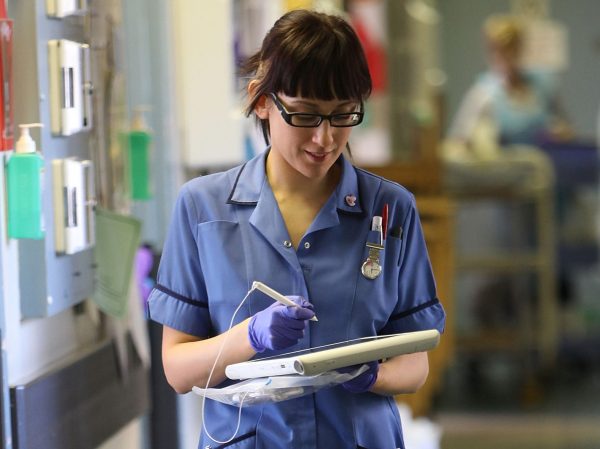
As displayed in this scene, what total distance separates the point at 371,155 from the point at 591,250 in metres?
2.24

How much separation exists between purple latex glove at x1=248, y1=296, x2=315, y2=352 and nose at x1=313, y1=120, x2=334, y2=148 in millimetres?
222

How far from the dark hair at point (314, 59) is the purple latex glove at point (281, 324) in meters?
0.30

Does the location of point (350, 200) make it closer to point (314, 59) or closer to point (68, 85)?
point (314, 59)

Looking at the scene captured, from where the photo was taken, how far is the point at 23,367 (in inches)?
85.1

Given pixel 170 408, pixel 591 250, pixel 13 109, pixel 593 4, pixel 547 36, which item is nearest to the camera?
pixel 13 109

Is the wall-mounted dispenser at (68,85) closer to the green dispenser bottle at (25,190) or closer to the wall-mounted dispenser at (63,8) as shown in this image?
the wall-mounted dispenser at (63,8)

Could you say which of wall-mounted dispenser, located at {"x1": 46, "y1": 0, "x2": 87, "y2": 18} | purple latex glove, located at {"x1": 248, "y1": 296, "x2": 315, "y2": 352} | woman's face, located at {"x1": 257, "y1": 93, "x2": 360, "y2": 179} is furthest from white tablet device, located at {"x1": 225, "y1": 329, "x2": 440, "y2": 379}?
wall-mounted dispenser, located at {"x1": 46, "y1": 0, "x2": 87, "y2": 18}

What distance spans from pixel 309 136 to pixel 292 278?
0.21 metres

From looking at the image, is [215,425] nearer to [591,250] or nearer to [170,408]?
[170,408]

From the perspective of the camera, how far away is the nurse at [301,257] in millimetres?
1635

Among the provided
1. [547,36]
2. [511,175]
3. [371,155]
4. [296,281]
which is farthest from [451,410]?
[296,281]

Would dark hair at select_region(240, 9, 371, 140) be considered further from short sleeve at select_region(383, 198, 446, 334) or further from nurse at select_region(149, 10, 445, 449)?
Answer: short sleeve at select_region(383, 198, 446, 334)

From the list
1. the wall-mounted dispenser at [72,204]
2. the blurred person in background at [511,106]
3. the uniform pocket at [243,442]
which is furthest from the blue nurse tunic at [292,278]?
the blurred person in background at [511,106]

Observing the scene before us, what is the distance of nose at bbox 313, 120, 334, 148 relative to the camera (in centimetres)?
163
